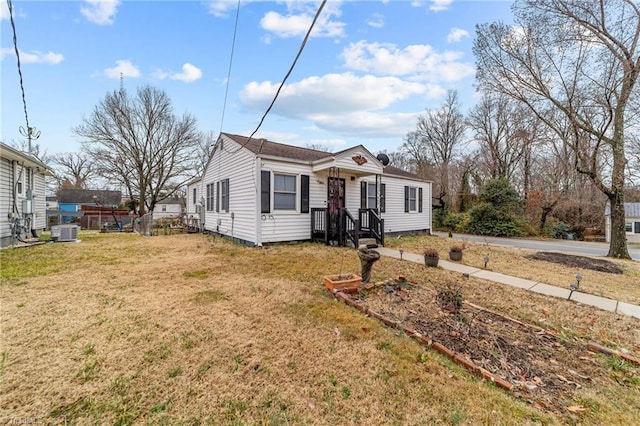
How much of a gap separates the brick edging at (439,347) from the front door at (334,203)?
5126 mm

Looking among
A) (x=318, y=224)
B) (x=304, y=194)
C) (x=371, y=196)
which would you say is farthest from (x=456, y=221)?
(x=304, y=194)

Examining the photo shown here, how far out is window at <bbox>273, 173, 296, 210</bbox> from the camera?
8.99 m

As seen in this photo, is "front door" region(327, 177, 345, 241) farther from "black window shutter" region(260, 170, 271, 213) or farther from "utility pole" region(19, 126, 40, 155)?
"utility pole" region(19, 126, 40, 155)

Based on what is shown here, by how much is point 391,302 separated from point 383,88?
9.17 metres

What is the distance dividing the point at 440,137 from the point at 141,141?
26.1 m

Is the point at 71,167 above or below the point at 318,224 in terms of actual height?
above

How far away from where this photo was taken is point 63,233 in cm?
1034

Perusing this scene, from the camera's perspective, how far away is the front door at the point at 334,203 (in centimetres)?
899

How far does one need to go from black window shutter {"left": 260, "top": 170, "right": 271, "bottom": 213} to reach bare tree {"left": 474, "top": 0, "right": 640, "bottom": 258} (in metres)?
8.96

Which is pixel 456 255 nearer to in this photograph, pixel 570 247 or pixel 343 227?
pixel 343 227

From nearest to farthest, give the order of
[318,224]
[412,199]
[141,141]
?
[318,224], [412,199], [141,141]

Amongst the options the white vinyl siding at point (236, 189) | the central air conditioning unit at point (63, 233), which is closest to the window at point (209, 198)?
the white vinyl siding at point (236, 189)

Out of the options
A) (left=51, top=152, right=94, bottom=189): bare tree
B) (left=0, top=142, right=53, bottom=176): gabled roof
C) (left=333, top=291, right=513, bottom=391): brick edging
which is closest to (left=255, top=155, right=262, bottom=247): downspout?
(left=333, top=291, right=513, bottom=391): brick edging

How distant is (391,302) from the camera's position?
390cm
